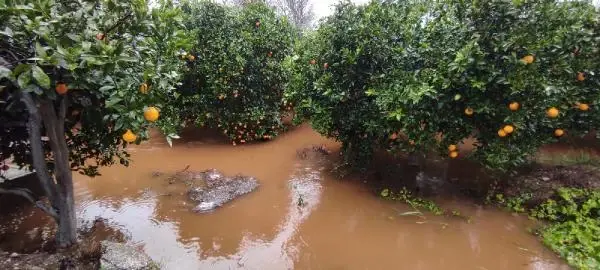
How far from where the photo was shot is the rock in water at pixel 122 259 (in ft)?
11.0

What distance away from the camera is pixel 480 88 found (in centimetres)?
450

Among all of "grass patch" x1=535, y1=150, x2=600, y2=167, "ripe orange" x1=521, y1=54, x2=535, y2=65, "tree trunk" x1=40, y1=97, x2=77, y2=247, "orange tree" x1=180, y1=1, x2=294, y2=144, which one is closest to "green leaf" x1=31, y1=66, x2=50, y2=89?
"tree trunk" x1=40, y1=97, x2=77, y2=247

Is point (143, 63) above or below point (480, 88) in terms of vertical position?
above

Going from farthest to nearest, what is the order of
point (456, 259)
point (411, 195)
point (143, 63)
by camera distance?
point (411, 195), point (456, 259), point (143, 63)

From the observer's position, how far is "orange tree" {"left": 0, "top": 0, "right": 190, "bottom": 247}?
102 inches

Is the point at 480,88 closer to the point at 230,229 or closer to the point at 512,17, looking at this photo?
the point at 512,17

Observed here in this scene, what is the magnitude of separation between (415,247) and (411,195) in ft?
4.44

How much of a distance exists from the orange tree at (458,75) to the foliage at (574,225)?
0.74 m

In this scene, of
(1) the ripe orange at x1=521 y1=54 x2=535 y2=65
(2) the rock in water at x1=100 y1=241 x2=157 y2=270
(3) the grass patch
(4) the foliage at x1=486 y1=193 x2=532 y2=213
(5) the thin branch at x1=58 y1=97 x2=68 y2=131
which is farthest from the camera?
(3) the grass patch

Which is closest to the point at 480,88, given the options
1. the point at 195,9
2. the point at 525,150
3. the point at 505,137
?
the point at 505,137

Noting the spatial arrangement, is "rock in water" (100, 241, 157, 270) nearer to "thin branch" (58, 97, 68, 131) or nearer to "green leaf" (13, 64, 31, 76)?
"thin branch" (58, 97, 68, 131)

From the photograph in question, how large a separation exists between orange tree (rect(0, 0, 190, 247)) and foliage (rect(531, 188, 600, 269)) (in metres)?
4.54

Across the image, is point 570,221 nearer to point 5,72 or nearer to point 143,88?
point 143,88

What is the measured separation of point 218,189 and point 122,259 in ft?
8.01
